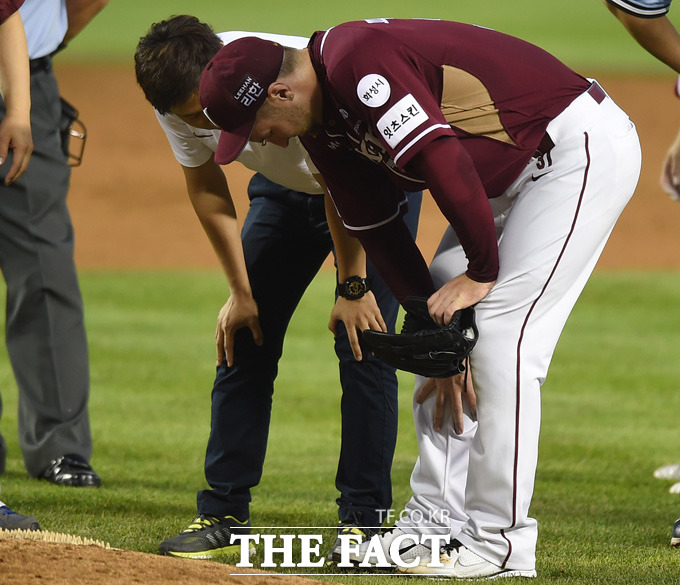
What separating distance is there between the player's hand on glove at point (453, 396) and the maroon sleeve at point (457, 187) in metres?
0.61

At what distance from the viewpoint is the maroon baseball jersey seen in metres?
2.89

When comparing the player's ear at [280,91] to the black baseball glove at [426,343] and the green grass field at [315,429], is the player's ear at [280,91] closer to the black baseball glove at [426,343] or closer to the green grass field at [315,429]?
the black baseball glove at [426,343]

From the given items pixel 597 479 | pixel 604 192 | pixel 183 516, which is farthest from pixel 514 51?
pixel 597 479

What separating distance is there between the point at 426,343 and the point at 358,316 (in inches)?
19.1

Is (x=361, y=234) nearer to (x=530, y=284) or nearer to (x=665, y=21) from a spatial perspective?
(x=530, y=284)

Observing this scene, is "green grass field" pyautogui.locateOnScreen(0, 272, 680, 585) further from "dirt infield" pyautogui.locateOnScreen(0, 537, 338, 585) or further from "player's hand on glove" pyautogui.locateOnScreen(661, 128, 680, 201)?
"player's hand on glove" pyautogui.locateOnScreen(661, 128, 680, 201)

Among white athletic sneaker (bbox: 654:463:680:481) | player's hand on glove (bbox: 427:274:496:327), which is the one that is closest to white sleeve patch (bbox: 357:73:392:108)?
player's hand on glove (bbox: 427:274:496:327)

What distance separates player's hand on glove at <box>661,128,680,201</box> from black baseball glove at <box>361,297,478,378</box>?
155cm

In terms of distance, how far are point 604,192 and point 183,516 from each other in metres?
2.00

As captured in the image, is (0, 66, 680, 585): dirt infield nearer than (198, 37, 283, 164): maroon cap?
No

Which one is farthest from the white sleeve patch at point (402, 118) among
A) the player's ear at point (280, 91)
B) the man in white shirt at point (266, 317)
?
the man in white shirt at point (266, 317)

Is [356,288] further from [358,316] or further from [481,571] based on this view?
[481,571]

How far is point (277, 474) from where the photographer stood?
5070 mm

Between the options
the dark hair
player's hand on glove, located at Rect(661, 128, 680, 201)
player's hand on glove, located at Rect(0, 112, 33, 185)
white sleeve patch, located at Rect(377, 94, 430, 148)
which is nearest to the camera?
white sleeve patch, located at Rect(377, 94, 430, 148)
